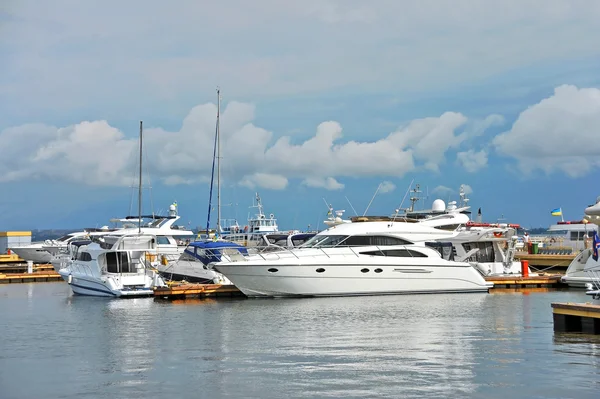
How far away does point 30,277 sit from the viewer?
53938mm

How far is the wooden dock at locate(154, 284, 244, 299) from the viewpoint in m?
36.5

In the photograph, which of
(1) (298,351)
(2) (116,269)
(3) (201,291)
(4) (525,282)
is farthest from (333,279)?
(1) (298,351)

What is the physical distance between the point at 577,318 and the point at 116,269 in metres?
24.4

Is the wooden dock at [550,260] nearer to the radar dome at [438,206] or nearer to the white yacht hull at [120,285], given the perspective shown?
the radar dome at [438,206]

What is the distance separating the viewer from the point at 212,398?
15.8 metres

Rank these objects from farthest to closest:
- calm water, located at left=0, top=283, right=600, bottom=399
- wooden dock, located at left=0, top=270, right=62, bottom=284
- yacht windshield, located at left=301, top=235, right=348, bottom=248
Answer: wooden dock, located at left=0, top=270, right=62, bottom=284 → yacht windshield, located at left=301, top=235, right=348, bottom=248 → calm water, located at left=0, top=283, right=600, bottom=399

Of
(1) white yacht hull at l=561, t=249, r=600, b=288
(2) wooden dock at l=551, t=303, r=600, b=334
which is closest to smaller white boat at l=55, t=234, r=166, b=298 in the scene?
(1) white yacht hull at l=561, t=249, r=600, b=288

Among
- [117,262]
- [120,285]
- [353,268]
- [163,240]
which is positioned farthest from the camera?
[163,240]

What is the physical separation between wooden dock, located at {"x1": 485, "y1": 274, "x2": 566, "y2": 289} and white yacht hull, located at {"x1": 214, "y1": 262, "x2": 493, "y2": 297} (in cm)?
516

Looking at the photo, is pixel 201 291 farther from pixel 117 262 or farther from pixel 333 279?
pixel 333 279

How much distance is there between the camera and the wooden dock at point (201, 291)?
120 ft

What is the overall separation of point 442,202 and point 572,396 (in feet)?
134

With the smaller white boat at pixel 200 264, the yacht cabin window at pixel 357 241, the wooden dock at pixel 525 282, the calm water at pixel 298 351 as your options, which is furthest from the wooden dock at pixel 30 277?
the wooden dock at pixel 525 282

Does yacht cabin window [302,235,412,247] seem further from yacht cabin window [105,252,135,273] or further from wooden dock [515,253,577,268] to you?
wooden dock [515,253,577,268]
